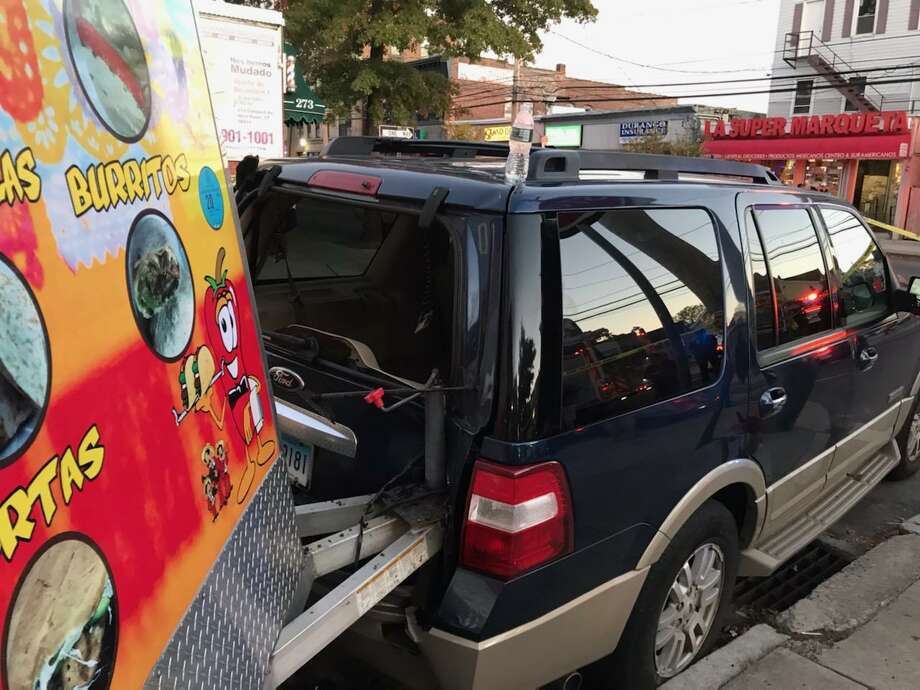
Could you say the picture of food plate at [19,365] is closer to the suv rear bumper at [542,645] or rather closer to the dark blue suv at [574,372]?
the dark blue suv at [574,372]

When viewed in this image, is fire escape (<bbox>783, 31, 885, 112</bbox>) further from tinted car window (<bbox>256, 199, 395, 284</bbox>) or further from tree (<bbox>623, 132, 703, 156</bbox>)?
tinted car window (<bbox>256, 199, 395, 284</bbox>)

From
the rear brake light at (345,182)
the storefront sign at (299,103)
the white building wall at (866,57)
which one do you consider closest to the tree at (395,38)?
the storefront sign at (299,103)

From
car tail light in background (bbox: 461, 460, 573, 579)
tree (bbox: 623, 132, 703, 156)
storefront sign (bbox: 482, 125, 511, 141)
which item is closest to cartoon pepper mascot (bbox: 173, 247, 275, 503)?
car tail light in background (bbox: 461, 460, 573, 579)

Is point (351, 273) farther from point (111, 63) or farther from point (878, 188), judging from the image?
point (878, 188)

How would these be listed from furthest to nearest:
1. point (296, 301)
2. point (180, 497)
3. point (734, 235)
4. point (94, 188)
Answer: point (296, 301) < point (734, 235) < point (180, 497) < point (94, 188)

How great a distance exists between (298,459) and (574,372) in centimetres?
113

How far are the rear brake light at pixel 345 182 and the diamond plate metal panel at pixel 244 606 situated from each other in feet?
3.25

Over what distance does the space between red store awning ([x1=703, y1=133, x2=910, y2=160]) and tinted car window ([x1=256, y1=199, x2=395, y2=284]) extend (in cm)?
2657

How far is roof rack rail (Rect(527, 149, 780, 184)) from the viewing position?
7.70ft

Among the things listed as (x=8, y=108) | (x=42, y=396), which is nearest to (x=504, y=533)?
(x=42, y=396)

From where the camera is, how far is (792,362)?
118 inches

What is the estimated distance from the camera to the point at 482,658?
2.11 meters

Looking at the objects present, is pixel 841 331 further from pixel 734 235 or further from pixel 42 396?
pixel 42 396

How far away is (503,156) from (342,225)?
80cm
